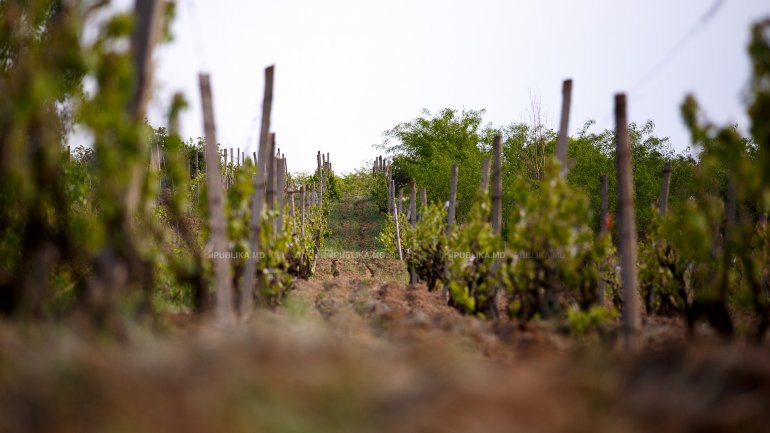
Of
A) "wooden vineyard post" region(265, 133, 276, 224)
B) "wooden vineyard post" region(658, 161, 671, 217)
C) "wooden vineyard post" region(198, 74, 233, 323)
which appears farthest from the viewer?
"wooden vineyard post" region(658, 161, 671, 217)

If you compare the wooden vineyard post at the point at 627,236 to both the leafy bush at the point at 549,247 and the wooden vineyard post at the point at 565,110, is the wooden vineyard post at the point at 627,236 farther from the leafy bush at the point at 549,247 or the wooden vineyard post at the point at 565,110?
the wooden vineyard post at the point at 565,110

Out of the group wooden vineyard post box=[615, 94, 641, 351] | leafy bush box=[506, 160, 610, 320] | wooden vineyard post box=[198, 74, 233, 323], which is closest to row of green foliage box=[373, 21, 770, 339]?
leafy bush box=[506, 160, 610, 320]

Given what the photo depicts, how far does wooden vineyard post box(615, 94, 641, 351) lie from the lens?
5.25 meters

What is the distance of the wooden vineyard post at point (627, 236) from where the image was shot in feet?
17.2

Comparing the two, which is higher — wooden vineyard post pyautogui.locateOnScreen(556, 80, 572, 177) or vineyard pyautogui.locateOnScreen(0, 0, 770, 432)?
wooden vineyard post pyautogui.locateOnScreen(556, 80, 572, 177)

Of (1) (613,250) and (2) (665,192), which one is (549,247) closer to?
(1) (613,250)

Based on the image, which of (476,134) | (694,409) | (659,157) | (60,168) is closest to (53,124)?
(60,168)

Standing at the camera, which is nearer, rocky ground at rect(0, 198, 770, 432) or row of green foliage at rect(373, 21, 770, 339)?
rocky ground at rect(0, 198, 770, 432)

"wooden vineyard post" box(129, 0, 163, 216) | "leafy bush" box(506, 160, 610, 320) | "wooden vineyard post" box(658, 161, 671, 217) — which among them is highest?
"wooden vineyard post" box(129, 0, 163, 216)

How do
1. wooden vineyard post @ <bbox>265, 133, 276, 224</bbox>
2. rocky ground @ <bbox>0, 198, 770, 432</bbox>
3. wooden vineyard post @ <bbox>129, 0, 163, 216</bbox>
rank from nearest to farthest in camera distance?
rocky ground @ <bbox>0, 198, 770, 432</bbox>, wooden vineyard post @ <bbox>129, 0, 163, 216</bbox>, wooden vineyard post @ <bbox>265, 133, 276, 224</bbox>

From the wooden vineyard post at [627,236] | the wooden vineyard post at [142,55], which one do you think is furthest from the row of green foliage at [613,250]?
the wooden vineyard post at [142,55]

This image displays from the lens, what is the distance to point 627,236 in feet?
17.3

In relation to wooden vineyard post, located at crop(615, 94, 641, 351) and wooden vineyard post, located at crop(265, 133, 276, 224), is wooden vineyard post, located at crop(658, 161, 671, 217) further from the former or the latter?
wooden vineyard post, located at crop(265, 133, 276, 224)

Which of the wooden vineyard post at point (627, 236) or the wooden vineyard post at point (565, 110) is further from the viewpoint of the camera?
the wooden vineyard post at point (565, 110)
